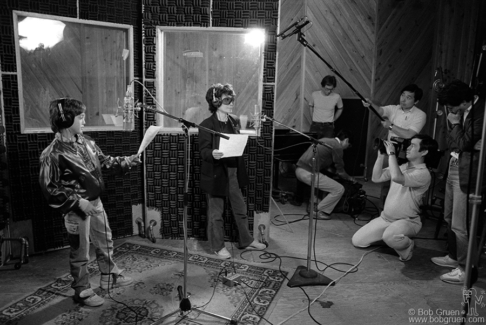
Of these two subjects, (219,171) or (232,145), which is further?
(219,171)

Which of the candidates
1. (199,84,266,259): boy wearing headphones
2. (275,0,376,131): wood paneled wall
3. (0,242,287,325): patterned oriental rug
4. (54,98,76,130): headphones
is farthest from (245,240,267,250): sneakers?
(275,0,376,131): wood paneled wall

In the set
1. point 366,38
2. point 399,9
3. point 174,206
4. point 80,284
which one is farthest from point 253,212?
point 399,9

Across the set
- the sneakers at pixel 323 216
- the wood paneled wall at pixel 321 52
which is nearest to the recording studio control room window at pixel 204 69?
the sneakers at pixel 323 216

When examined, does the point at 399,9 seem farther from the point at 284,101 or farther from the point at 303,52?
the point at 284,101

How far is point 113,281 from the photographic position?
3551 millimetres

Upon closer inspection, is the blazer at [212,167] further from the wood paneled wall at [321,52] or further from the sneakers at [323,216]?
the wood paneled wall at [321,52]

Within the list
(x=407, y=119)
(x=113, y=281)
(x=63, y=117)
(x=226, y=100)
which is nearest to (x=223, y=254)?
(x=113, y=281)

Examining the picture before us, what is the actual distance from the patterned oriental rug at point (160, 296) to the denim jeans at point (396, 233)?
47.5 inches

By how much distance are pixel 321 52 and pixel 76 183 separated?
5644mm

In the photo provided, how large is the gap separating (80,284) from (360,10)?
6642 mm

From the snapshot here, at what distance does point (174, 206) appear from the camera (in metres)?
4.63

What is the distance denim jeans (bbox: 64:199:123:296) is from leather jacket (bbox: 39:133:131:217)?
0.10 meters

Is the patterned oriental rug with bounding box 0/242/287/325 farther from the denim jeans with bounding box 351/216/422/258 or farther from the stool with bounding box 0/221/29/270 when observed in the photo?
the denim jeans with bounding box 351/216/422/258

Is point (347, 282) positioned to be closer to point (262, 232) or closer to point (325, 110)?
point (262, 232)
